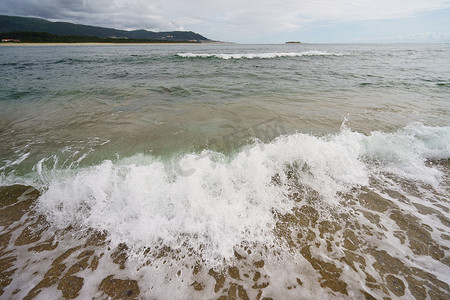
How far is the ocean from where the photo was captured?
7.41ft

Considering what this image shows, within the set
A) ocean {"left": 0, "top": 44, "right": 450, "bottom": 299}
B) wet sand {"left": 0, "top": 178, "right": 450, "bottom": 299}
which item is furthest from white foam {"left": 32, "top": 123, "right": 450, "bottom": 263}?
wet sand {"left": 0, "top": 178, "right": 450, "bottom": 299}

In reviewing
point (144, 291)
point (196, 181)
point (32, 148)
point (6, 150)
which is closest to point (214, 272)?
point (144, 291)

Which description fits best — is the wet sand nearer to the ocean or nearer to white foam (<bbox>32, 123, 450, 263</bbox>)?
the ocean

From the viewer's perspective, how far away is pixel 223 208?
10.0ft

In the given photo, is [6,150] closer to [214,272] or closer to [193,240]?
[193,240]

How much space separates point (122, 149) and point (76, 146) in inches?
47.1

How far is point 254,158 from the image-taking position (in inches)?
158

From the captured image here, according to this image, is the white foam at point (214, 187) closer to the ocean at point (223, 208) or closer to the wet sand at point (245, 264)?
the ocean at point (223, 208)

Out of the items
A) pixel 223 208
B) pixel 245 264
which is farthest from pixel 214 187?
pixel 245 264

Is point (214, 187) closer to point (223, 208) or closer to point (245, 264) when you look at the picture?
point (223, 208)

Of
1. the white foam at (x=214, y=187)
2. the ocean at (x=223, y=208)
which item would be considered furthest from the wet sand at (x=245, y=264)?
the white foam at (x=214, y=187)

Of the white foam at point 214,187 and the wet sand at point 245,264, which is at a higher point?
the white foam at point 214,187

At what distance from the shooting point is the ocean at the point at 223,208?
7.41ft

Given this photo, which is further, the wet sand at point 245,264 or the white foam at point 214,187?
the white foam at point 214,187
